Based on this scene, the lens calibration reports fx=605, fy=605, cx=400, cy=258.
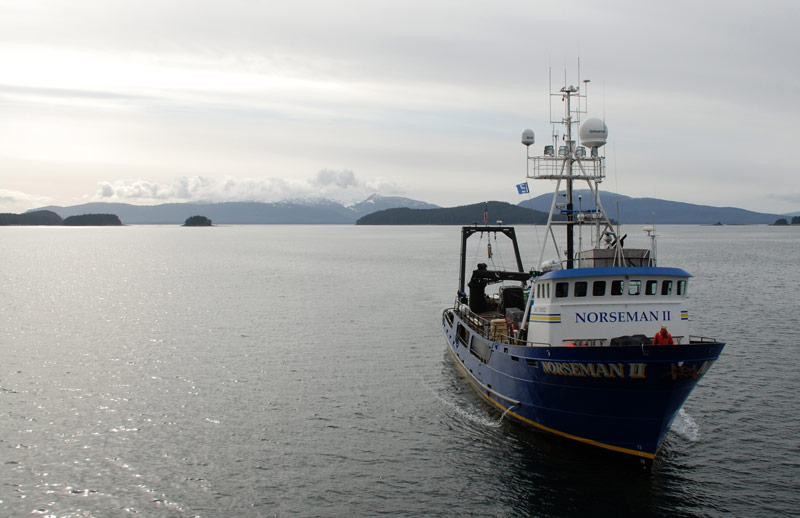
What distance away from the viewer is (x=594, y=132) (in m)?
30.0

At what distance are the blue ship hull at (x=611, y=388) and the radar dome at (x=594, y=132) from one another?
11.7 metres

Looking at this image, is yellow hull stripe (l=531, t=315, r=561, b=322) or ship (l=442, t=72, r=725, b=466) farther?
yellow hull stripe (l=531, t=315, r=561, b=322)

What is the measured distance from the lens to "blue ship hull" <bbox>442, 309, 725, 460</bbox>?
68.7ft

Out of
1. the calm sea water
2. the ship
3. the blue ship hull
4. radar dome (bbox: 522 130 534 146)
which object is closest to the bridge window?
the ship

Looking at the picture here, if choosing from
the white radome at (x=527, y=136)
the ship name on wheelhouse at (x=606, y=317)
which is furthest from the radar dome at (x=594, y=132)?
the ship name on wheelhouse at (x=606, y=317)

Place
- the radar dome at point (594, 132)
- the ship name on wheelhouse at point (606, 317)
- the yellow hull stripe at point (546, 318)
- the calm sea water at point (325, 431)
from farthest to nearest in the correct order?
1. the radar dome at point (594, 132)
2. the yellow hull stripe at point (546, 318)
3. the ship name on wheelhouse at point (606, 317)
4. the calm sea water at point (325, 431)

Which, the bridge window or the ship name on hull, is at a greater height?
the bridge window

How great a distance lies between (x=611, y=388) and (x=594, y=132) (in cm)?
1379

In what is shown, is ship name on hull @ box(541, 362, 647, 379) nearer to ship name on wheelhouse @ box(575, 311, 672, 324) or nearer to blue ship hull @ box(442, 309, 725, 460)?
blue ship hull @ box(442, 309, 725, 460)

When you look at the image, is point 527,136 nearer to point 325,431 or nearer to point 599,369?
point 599,369

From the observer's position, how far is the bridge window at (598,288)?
2486 cm

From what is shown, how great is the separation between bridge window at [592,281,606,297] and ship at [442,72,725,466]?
0.04 meters

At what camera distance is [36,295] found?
69.4 metres

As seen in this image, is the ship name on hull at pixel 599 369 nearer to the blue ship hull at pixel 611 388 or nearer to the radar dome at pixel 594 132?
the blue ship hull at pixel 611 388
